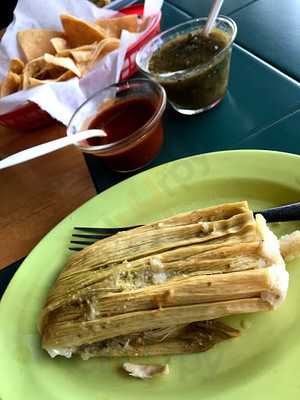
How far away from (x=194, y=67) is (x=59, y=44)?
1.56ft

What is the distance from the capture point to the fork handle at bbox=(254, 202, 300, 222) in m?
0.92

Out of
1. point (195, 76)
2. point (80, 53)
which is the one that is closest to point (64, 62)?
point (80, 53)

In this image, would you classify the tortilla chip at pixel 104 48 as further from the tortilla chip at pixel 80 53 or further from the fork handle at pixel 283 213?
the fork handle at pixel 283 213

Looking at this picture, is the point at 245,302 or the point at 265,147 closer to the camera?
the point at 245,302

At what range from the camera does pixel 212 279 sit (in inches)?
32.4

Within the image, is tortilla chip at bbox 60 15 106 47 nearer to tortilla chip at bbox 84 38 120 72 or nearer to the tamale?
tortilla chip at bbox 84 38 120 72

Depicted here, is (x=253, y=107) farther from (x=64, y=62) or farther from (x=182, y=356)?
(x=182, y=356)

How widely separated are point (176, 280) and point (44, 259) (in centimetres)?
33

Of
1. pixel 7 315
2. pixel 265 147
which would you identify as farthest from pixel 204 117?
pixel 7 315

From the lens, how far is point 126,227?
107 cm

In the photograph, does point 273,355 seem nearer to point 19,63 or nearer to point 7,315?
point 7,315

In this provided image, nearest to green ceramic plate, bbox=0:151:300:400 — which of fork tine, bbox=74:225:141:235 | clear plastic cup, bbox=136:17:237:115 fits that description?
fork tine, bbox=74:225:141:235

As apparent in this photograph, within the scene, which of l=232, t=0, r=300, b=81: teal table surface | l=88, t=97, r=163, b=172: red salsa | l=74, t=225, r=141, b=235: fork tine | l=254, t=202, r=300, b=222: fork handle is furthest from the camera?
l=232, t=0, r=300, b=81: teal table surface

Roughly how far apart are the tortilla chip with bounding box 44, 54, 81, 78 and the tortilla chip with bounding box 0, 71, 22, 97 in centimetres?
10
